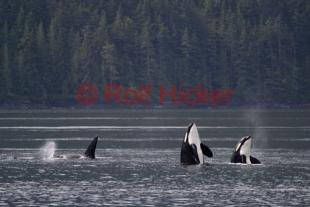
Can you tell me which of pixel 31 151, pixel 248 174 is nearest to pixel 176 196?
pixel 248 174

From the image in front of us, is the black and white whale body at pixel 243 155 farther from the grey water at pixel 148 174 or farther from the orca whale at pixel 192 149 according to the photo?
the orca whale at pixel 192 149

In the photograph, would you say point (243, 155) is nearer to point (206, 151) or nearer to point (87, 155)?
point (206, 151)

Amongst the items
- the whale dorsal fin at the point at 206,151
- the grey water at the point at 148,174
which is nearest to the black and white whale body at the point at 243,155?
the grey water at the point at 148,174

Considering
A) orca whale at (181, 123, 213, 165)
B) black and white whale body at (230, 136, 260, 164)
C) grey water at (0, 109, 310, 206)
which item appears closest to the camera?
grey water at (0, 109, 310, 206)

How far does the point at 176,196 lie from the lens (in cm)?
5634

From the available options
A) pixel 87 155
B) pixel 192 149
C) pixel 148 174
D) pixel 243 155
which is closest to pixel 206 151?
pixel 192 149

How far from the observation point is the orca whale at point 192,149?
6806 cm

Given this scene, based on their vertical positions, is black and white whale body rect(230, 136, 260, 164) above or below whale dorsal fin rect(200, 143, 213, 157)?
below

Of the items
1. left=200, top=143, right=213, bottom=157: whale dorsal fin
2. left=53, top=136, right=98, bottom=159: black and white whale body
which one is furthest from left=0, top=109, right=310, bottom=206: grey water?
left=200, top=143, right=213, bottom=157: whale dorsal fin

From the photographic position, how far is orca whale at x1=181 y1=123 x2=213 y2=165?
68.1 m

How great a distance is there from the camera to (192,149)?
70375 mm

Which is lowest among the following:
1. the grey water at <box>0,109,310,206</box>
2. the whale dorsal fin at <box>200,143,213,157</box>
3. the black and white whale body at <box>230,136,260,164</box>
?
the grey water at <box>0,109,310,206</box>

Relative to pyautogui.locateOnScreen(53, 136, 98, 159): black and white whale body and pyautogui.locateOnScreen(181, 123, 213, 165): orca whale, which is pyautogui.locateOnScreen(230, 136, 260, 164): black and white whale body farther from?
pyautogui.locateOnScreen(53, 136, 98, 159): black and white whale body

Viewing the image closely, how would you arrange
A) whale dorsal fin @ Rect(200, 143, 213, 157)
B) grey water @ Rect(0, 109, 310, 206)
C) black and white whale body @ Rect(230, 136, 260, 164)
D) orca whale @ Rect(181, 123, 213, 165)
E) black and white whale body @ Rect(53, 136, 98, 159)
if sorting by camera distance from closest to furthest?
grey water @ Rect(0, 109, 310, 206) < whale dorsal fin @ Rect(200, 143, 213, 157) < orca whale @ Rect(181, 123, 213, 165) < black and white whale body @ Rect(230, 136, 260, 164) < black and white whale body @ Rect(53, 136, 98, 159)
